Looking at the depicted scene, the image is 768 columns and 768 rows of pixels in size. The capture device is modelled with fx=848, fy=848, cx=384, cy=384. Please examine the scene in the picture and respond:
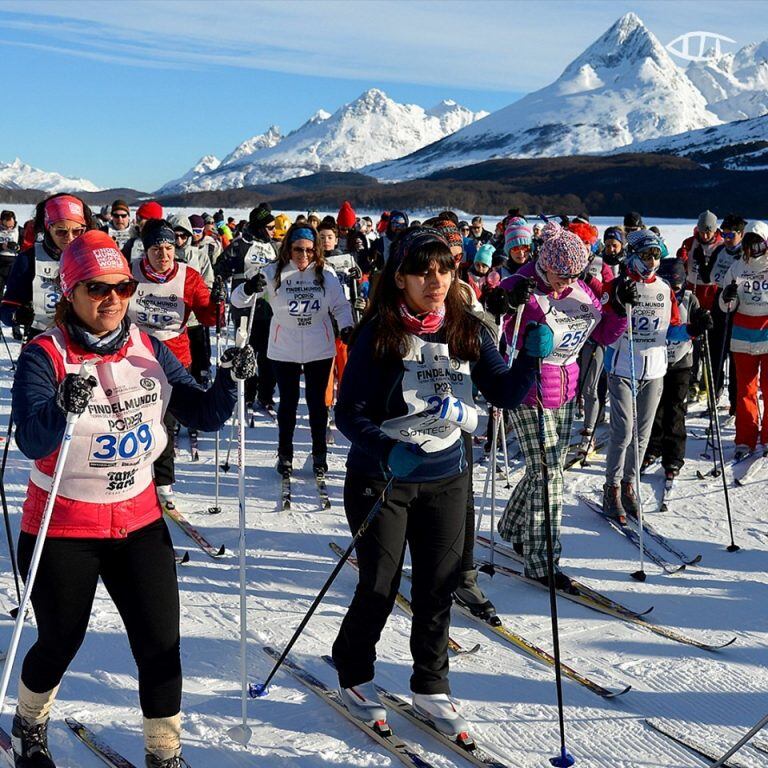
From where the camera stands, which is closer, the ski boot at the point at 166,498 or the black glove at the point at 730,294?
the ski boot at the point at 166,498

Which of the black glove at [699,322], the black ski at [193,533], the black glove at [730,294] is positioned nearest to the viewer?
the black ski at [193,533]

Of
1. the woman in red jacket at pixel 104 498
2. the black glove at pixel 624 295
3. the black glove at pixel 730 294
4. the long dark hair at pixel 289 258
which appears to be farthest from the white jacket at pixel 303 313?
the woman in red jacket at pixel 104 498

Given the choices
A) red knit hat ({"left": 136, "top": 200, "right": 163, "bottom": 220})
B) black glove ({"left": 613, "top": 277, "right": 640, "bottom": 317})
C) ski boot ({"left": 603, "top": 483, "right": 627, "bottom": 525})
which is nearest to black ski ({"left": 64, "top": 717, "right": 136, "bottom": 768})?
black glove ({"left": 613, "top": 277, "right": 640, "bottom": 317})

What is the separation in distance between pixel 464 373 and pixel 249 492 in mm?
3716

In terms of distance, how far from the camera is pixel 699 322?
18.5ft

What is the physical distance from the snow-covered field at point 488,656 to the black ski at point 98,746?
0.04 meters

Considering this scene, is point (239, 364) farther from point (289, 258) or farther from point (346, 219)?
point (346, 219)

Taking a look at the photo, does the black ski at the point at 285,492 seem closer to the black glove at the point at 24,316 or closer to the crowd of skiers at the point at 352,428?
the crowd of skiers at the point at 352,428

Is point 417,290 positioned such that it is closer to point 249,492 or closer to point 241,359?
point 241,359

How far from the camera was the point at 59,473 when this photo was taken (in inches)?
102

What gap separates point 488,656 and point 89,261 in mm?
2616

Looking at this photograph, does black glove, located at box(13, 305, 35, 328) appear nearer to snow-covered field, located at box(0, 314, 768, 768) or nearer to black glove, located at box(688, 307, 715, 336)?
snow-covered field, located at box(0, 314, 768, 768)

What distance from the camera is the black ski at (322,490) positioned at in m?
6.26

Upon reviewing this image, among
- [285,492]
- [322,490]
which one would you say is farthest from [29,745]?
[322,490]
